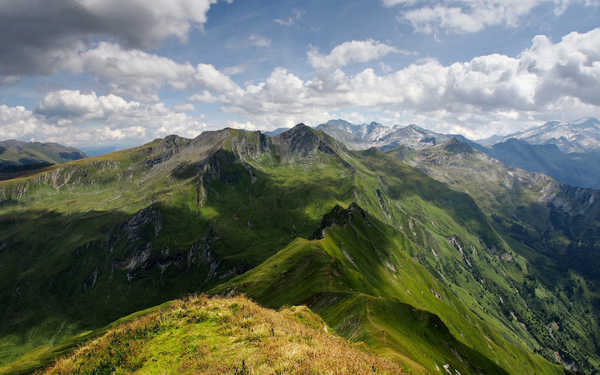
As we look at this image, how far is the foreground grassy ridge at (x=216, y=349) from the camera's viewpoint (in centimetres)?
1416

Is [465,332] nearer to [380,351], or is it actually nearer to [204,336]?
[380,351]

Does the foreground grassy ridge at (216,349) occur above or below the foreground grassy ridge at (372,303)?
above

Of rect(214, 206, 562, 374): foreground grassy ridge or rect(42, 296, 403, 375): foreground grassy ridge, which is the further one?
rect(214, 206, 562, 374): foreground grassy ridge

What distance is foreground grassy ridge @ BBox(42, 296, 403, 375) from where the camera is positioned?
14164 millimetres

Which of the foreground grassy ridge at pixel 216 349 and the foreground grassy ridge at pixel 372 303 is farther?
the foreground grassy ridge at pixel 372 303

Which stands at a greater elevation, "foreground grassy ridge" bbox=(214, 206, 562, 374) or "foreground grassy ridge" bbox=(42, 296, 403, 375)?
"foreground grassy ridge" bbox=(42, 296, 403, 375)

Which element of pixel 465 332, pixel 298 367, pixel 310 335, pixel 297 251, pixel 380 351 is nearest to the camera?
pixel 298 367

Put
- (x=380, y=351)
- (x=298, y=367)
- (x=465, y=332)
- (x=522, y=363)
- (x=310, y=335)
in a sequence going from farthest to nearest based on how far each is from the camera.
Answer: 1. (x=522, y=363)
2. (x=465, y=332)
3. (x=380, y=351)
4. (x=310, y=335)
5. (x=298, y=367)

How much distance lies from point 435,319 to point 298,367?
76841mm

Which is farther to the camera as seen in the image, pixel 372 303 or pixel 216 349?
pixel 372 303

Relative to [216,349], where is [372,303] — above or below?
below

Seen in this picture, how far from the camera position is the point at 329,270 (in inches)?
3752

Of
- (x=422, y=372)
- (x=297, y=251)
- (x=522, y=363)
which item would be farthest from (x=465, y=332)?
(x=422, y=372)

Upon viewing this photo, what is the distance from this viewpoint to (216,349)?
18.2 meters
